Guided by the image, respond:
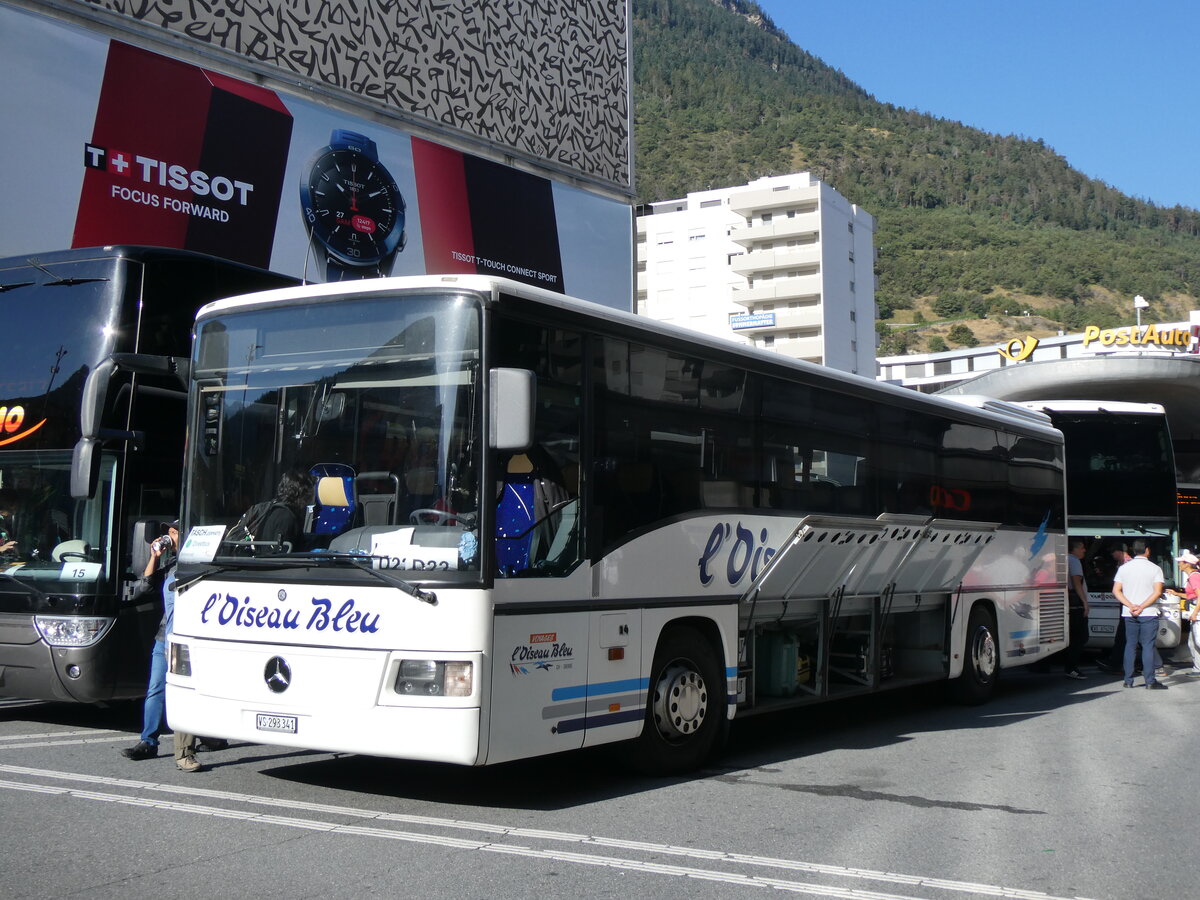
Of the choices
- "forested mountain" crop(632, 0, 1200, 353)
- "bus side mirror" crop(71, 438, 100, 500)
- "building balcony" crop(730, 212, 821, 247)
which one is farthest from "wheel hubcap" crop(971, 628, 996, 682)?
"forested mountain" crop(632, 0, 1200, 353)

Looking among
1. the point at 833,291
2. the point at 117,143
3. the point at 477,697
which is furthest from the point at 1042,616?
the point at 833,291

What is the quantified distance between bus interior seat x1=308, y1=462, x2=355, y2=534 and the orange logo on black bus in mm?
3684

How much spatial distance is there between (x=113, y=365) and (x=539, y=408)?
3.31 meters

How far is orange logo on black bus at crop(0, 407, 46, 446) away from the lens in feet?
31.8

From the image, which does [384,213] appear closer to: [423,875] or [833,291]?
[423,875]

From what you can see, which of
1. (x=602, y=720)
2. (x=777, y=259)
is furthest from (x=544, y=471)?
(x=777, y=259)

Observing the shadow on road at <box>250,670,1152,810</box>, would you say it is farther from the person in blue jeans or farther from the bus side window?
the bus side window

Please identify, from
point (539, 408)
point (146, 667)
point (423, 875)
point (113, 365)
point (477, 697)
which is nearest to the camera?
point (423, 875)

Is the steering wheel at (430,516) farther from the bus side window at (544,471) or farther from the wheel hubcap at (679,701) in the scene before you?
the wheel hubcap at (679,701)

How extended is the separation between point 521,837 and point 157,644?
3260 millimetres

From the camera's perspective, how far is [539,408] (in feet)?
23.6

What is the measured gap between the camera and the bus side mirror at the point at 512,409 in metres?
6.66

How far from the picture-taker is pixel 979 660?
13.5 metres

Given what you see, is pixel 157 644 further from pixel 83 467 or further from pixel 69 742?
pixel 69 742
